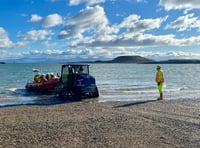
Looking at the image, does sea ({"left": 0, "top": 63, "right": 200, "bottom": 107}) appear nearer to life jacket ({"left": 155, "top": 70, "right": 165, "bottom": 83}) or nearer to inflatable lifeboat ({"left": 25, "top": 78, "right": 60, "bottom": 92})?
inflatable lifeboat ({"left": 25, "top": 78, "right": 60, "bottom": 92})

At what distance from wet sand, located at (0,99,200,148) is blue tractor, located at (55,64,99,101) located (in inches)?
210

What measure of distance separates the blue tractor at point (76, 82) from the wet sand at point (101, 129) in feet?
17.5

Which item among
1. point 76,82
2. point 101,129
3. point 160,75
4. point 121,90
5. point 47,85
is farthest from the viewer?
point 121,90

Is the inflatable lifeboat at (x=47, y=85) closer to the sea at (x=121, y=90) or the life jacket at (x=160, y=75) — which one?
the sea at (x=121, y=90)

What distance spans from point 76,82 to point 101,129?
9051mm

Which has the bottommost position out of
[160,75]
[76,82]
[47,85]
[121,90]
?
[121,90]

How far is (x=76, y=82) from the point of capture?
18.2 metres

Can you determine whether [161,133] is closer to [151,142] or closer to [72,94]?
[151,142]

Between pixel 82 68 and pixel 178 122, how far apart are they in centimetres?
928

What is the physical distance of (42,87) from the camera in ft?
74.7

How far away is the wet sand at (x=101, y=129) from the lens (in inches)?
310

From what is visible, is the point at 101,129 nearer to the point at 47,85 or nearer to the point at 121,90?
the point at 47,85

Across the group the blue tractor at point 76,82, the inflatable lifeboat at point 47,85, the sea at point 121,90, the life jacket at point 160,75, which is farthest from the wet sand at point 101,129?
the inflatable lifeboat at point 47,85

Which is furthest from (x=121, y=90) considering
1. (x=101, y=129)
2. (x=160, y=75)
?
(x=101, y=129)
